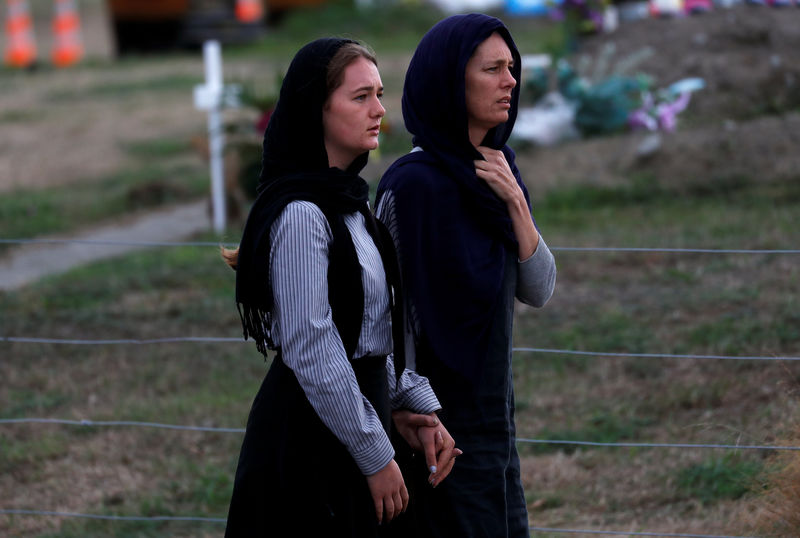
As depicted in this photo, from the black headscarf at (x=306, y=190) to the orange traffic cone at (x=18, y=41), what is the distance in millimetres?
17804

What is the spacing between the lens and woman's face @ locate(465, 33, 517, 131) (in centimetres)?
269

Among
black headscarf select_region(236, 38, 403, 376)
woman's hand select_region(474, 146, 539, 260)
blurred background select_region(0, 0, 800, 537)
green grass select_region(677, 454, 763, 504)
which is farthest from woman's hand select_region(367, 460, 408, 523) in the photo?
green grass select_region(677, 454, 763, 504)

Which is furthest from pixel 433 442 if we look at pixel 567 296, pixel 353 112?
pixel 567 296

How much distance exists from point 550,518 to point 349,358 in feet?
6.82

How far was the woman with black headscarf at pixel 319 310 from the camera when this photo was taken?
240cm

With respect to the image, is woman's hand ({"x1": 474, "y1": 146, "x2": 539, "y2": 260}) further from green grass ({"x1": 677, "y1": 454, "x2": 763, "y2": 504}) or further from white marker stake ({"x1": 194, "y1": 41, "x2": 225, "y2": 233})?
white marker stake ({"x1": 194, "y1": 41, "x2": 225, "y2": 233})

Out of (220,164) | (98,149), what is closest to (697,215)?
(220,164)

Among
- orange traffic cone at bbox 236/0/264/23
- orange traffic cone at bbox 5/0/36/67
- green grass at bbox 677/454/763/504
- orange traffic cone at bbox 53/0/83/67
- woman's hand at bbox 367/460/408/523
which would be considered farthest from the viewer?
orange traffic cone at bbox 236/0/264/23

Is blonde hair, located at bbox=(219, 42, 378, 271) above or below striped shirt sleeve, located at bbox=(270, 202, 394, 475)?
above

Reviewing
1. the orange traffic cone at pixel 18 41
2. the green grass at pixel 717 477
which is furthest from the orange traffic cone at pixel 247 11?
the green grass at pixel 717 477

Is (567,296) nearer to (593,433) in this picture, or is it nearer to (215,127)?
(593,433)

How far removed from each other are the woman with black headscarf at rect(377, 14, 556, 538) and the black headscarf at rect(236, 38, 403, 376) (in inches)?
9.5

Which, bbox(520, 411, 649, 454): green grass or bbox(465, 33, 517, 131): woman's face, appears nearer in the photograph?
bbox(465, 33, 517, 131): woman's face

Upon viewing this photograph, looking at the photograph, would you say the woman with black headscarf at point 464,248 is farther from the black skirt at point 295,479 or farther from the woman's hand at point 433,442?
the black skirt at point 295,479
